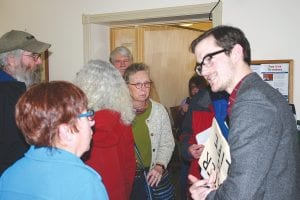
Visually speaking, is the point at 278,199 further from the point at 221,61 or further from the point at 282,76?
the point at 282,76

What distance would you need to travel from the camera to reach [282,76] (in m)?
2.59

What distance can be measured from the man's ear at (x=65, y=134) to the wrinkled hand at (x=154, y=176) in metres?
1.07

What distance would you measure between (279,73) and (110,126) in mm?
1610

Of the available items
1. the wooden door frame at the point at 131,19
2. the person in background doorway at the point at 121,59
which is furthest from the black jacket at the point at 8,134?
the wooden door frame at the point at 131,19

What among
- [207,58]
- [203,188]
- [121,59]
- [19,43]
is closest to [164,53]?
[121,59]

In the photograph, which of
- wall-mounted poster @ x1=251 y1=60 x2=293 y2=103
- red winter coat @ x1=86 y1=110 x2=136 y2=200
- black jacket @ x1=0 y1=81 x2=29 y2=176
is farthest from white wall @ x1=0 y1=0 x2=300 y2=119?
black jacket @ x1=0 y1=81 x2=29 y2=176

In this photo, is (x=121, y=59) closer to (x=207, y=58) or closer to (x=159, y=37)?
(x=159, y=37)

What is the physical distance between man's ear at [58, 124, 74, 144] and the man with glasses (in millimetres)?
528

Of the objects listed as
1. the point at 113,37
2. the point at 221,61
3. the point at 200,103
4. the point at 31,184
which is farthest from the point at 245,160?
the point at 113,37

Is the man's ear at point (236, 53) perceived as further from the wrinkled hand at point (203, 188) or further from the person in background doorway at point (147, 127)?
the person in background doorway at point (147, 127)

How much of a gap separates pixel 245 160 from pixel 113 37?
2844 millimetres

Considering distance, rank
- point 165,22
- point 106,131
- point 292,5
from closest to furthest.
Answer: point 106,131 < point 292,5 < point 165,22

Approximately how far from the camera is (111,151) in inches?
64.2

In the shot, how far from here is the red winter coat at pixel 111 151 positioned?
1582 mm
